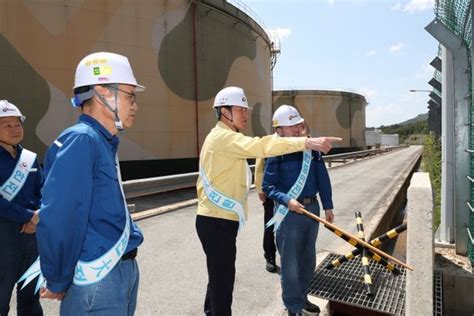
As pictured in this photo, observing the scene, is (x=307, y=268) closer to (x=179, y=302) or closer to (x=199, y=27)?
(x=179, y=302)

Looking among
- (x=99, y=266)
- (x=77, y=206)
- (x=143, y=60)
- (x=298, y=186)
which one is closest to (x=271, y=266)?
(x=298, y=186)

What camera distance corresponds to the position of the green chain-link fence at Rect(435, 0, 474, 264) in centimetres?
485

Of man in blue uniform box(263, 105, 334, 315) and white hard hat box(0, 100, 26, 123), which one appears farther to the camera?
man in blue uniform box(263, 105, 334, 315)

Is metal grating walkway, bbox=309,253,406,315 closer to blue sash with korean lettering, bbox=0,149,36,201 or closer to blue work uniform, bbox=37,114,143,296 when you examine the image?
blue work uniform, bbox=37,114,143,296

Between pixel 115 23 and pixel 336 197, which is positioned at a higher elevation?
pixel 115 23

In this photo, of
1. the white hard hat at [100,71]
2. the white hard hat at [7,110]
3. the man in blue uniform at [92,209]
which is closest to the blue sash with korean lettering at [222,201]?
the man in blue uniform at [92,209]

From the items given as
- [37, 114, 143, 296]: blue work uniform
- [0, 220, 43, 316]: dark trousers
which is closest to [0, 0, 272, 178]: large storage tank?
[0, 220, 43, 316]: dark trousers

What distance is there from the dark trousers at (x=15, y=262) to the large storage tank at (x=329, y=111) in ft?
148

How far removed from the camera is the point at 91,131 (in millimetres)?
1896

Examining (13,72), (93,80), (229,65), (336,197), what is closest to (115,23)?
(13,72)

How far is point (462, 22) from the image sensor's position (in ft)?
16.8

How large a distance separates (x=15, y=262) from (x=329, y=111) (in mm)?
49043

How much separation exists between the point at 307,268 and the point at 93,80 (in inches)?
116

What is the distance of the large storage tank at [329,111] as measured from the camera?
4797cm
